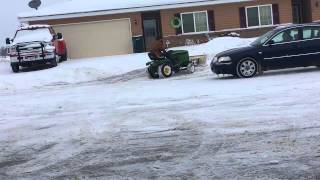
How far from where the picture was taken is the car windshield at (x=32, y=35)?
1024 inches

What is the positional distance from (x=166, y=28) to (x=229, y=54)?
17501mm

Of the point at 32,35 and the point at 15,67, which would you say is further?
the point at 32,35

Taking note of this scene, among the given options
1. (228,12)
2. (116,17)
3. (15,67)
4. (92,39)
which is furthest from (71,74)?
(228,12)

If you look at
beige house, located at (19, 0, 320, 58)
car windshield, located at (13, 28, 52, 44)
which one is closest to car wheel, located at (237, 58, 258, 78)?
→ car windshield, located at (13, 28, 52, 44)

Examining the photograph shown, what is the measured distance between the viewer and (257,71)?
56.7 feet

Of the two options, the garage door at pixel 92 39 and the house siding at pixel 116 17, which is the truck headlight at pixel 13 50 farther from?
the house siding at pixel 116 17

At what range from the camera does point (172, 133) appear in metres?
9.30

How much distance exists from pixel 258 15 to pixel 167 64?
1609 centimetres

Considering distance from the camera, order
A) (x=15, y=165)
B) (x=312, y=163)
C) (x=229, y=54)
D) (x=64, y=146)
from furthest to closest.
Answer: (x=229, y=54), (x=64, y=146), (x=15, y=165), (x=312, y=163)

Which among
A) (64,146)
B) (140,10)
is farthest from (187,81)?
(140,10)

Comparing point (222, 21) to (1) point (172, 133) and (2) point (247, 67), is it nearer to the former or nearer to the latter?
(2) point (247, 67)

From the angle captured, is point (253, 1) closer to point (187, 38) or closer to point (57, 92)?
point (187, 38)

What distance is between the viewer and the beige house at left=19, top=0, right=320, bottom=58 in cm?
3397

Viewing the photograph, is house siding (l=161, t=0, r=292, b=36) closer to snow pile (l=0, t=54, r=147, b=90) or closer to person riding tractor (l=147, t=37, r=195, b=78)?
snow pile (l=0, t=54, r=147, b=90)
